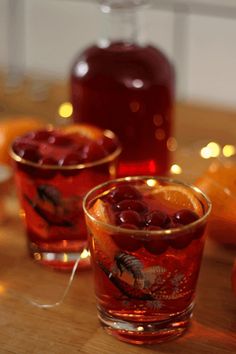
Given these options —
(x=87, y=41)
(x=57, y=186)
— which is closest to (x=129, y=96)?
(x=57, y=186)

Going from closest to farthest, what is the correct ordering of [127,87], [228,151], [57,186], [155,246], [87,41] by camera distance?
1. [155,246]
2. [57,186]
3. [127,87]
4. [228,151]
5. [87,41]

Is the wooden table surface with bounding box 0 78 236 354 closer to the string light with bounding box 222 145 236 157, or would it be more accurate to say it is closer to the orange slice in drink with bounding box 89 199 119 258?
the orange slice in drink with bounding box 89 199 119 258

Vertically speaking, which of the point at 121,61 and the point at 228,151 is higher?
the point at 121,61

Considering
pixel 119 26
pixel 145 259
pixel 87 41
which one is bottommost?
pixel 87 41

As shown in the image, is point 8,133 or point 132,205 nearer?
point 132,205

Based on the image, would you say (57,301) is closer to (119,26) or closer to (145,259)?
(145,259)

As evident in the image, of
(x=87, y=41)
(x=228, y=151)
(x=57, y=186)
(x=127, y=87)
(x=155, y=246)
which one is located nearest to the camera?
(x=155, y=246)

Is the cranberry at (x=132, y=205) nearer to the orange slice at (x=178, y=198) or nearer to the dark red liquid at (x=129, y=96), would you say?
the orange slice at (x=178, y=198)
